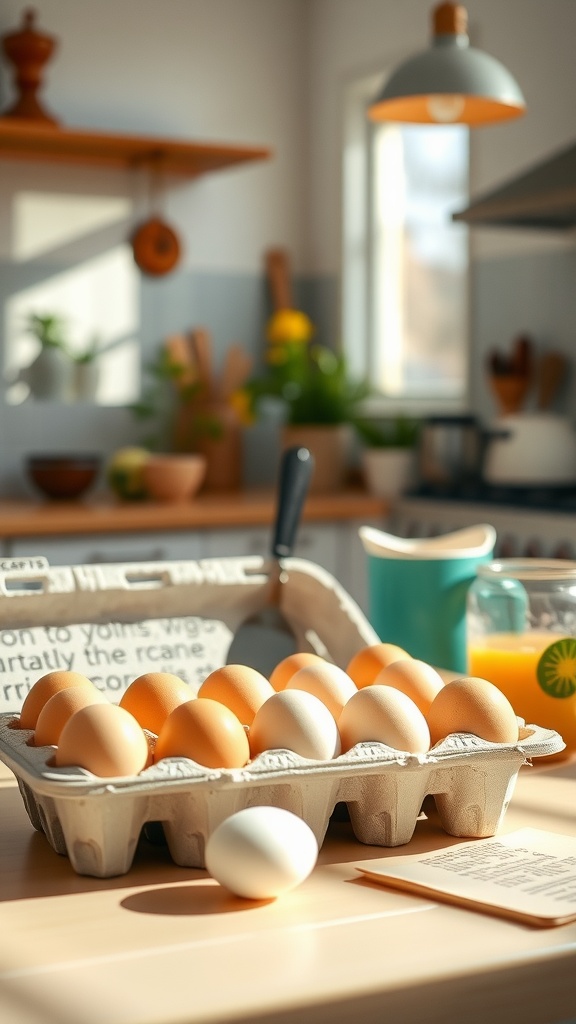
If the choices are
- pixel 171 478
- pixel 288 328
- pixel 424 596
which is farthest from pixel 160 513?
pixel 424 596

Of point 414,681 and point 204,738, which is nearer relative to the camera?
point 204,738

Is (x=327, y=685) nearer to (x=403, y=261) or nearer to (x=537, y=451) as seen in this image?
(x=537, y=451)

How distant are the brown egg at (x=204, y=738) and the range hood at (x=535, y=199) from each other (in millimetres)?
2227

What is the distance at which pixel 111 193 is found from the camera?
393cm

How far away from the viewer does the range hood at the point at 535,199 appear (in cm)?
288

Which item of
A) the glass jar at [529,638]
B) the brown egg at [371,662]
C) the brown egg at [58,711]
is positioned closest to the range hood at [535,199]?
the glass jar at [529,638]

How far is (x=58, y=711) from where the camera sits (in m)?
0.86

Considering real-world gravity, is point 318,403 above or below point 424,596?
above

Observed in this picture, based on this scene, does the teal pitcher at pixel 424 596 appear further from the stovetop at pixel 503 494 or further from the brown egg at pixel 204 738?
the stovetop at pixel 503 494

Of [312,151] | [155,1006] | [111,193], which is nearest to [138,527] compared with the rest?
[111,193]

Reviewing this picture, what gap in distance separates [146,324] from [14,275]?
0.43 metres

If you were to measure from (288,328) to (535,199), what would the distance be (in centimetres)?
126

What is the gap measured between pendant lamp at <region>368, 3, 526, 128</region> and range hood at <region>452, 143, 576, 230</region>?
575mm

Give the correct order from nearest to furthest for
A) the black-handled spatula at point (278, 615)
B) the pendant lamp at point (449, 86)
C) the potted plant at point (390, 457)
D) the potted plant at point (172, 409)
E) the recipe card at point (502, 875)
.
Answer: the recipe card at point (502, 875) < the black-handled spatula at point (278, 615) < the pendant lamp at point (449, 86) < the potted plant at point (390, 457) < the potted plant at point (172, 409)
